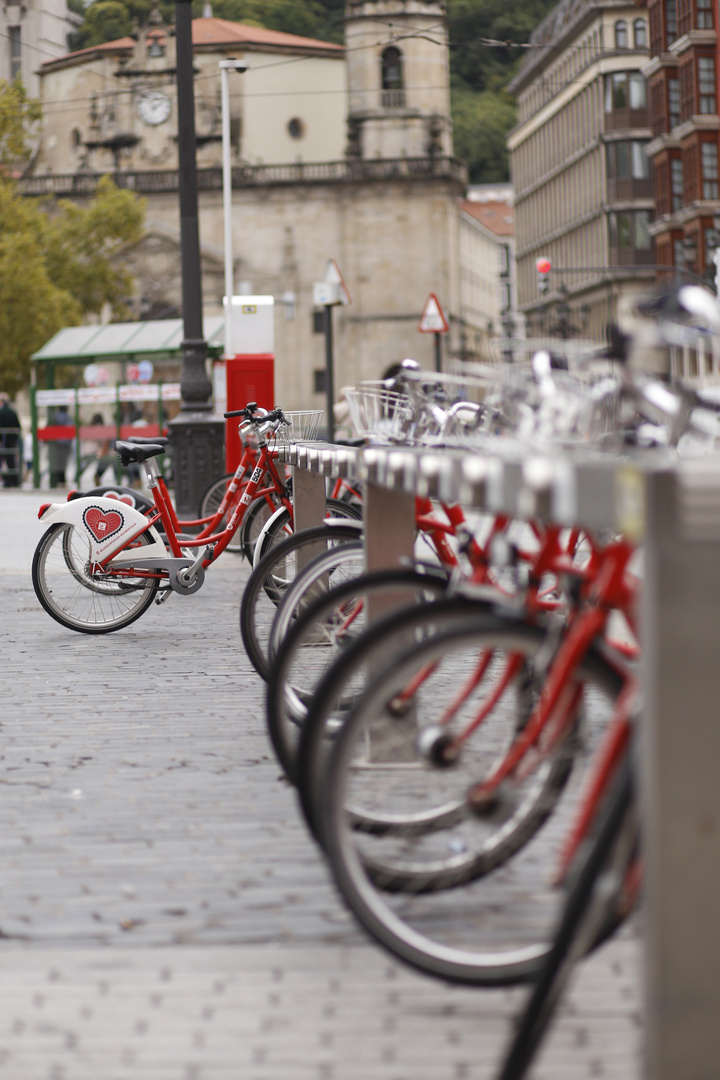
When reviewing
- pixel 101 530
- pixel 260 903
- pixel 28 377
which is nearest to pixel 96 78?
pixel 28 377

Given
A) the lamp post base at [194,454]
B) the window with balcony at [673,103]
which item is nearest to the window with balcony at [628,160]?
the window with balcony at [673,103]

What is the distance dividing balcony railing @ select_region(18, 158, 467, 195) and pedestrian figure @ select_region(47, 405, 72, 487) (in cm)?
5043

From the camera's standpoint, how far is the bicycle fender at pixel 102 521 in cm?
996

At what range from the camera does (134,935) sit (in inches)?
164

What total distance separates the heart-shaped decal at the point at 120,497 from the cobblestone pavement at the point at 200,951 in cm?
344

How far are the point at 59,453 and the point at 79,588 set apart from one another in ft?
80.4

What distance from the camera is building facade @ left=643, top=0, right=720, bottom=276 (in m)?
54.5

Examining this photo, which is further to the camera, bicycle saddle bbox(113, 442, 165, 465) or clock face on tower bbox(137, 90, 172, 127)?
clock face on tower bbox(137, 90, 172, 127)

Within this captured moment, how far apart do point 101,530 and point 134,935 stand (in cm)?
602

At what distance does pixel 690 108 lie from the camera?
56781 millimetres

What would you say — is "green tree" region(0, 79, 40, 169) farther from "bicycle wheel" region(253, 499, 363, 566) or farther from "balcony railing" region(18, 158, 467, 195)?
"bicycle wheel" region(253, 499, 363, 566)

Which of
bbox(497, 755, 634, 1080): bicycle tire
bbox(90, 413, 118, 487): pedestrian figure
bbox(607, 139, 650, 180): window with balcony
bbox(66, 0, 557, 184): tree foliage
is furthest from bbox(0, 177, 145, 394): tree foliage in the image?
bbox(497, 755, 634, 1080): bicycle tire

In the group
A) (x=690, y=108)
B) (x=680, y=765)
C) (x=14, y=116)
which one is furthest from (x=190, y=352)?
(x=690, y=108)

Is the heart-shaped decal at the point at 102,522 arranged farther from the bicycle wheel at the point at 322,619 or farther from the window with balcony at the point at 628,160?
the window with balcony at the point at 628,160
